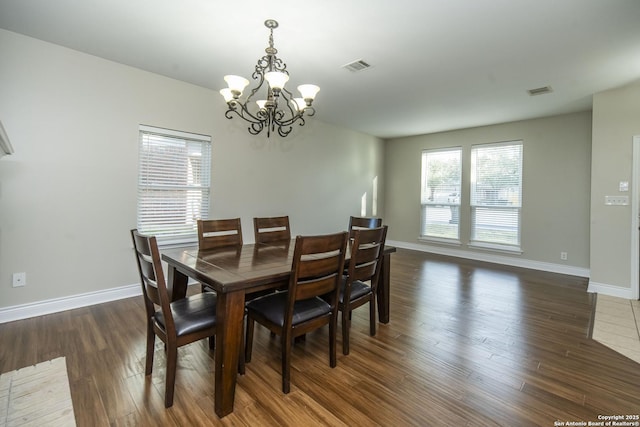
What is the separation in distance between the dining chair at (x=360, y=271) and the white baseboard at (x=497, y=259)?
3.85 meters

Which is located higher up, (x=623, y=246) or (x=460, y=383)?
(x=623, y=246)

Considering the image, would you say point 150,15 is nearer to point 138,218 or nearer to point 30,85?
point 30,85

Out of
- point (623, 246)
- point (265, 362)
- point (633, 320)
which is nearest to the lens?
point (265, 362)

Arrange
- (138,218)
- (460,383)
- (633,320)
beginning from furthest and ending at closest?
1. (138,218)
2. (633,320)
3. (460,383)

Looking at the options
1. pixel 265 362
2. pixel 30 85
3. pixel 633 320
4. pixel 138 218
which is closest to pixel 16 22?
pixel 30 85

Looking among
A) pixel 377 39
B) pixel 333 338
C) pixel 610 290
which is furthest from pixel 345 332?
pixel 610 290

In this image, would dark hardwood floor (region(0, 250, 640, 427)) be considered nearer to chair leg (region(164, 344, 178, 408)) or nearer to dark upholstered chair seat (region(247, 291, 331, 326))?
chair leg (region(164, 344, 178, 408))

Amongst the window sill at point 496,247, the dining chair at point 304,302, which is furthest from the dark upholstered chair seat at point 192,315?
the window sill at point 496,247

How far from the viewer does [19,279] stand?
2.79 m

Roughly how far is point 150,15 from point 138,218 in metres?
2.14

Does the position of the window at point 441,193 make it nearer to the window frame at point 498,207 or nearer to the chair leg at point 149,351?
the window frame at point 498,207

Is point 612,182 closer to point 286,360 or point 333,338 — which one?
point 333,338

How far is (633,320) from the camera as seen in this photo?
3.04 meters

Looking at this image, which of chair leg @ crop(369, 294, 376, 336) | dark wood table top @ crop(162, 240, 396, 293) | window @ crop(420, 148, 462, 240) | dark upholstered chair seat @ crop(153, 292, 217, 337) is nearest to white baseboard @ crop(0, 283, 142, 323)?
dark wood table top @ crop(162, 240, 396, 293)
